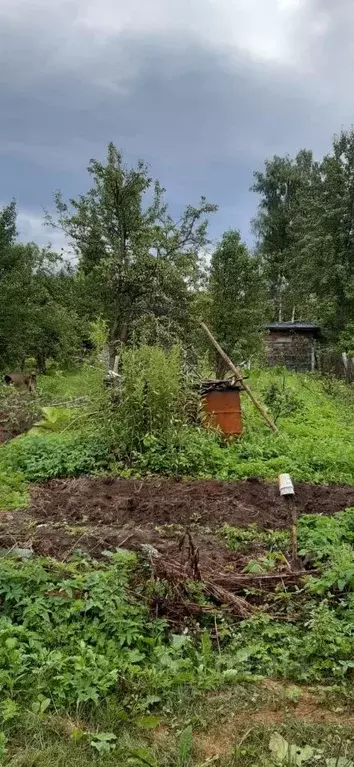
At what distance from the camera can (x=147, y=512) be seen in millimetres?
5180

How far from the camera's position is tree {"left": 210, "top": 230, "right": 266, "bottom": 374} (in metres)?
20.9

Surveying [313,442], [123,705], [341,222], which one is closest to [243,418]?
[313,442]

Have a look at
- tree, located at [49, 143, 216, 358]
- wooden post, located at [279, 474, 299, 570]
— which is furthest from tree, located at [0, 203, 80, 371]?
wooden post, located at [279, 474, 299, 570]

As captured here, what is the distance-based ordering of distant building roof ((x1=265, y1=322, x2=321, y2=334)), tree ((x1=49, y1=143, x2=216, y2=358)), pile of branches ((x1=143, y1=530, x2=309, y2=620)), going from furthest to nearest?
distant building roof ((x1=265, y1=322, x2=321, y2=334))
tree ((x1=49, y1=143, x2=216, y2=358))
pile of branches ((x1=143, y1=530, x2=309, y2=620))

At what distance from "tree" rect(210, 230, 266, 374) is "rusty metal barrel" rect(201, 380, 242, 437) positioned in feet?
40.8

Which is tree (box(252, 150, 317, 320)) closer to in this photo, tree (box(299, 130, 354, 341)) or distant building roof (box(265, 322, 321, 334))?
distant building roof (box(265, 322, 321, 334))

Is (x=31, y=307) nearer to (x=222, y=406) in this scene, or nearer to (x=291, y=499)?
(x=222, y=406)

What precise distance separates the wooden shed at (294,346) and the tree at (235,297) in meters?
6.33

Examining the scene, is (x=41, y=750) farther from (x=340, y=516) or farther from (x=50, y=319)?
(x=50, y=319)

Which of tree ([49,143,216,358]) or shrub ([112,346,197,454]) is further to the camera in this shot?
tree ([49,143,216,358])

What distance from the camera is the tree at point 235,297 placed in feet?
68.4

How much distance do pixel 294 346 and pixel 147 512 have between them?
940 inches

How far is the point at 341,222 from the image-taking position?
24.1 meters

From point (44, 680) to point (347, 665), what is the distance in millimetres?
1372
